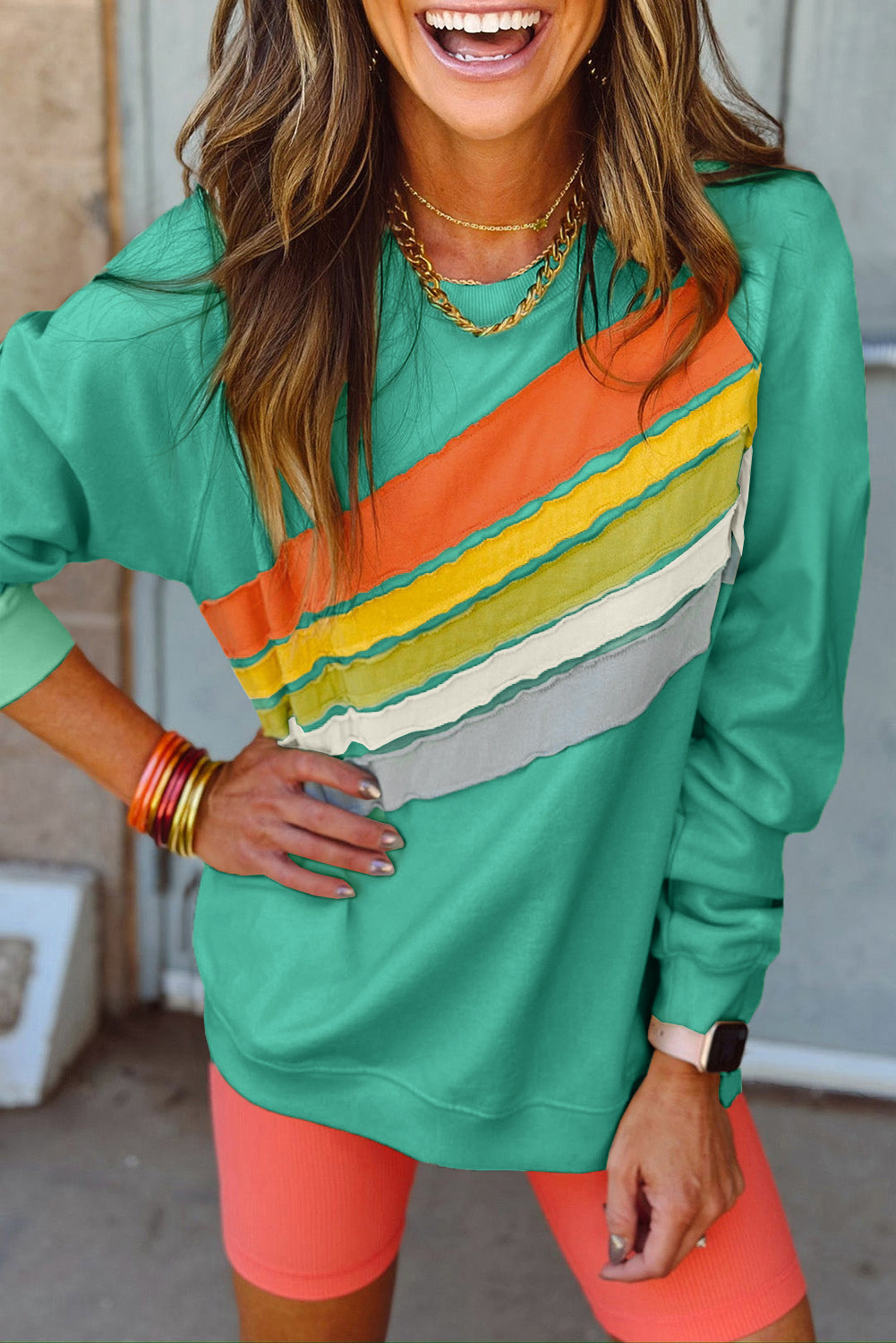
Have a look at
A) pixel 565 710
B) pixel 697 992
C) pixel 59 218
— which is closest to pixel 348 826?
pixel 565 710

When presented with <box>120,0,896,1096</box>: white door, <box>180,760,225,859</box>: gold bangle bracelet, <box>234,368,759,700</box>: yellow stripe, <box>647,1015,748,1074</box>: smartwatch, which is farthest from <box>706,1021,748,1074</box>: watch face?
<box>120,0,896,1096</box>: white door

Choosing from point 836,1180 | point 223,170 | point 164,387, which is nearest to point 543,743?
point 164,387

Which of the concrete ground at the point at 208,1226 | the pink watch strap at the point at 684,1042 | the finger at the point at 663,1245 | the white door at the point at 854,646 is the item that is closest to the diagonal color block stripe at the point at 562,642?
the pink watch strap at the point at 684,1042

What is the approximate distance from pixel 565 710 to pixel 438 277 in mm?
349

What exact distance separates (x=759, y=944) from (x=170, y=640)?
1514 millimetres

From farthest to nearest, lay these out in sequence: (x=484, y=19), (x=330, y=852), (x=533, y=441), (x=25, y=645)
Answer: (x=25, y=645) → (x=330, y=852) → (x=533, y=441) → (x=484, y=19)

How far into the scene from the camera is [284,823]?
1162 mm

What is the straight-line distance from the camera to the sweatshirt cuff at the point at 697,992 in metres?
1.10

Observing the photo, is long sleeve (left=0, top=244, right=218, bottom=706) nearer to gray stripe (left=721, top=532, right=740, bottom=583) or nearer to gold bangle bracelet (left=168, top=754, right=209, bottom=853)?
gold bangle bracelet (left=168, top=754, right=209, bottom=853)

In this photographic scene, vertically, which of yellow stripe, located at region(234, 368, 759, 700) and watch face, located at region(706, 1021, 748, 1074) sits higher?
yellow stripe, located at region(234, 368, 759, 700)

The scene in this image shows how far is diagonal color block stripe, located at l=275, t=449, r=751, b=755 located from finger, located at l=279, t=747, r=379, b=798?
34 mm

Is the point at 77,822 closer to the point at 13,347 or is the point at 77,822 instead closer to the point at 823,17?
the point at 13,347

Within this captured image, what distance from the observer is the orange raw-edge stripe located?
39.1 inches

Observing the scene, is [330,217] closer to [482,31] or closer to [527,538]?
[482,31]
